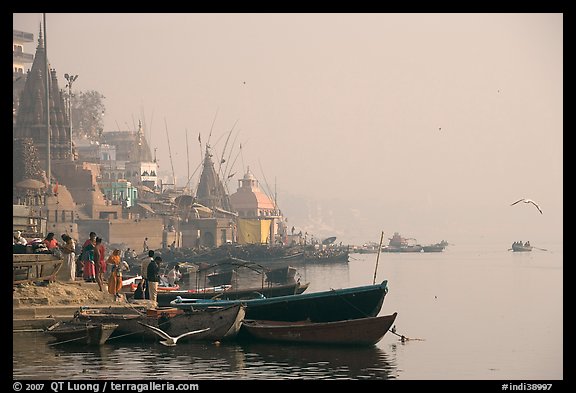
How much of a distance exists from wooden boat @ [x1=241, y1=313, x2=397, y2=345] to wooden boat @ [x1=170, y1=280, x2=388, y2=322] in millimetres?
1122

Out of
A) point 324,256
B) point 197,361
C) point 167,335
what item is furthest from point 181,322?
point 324,256

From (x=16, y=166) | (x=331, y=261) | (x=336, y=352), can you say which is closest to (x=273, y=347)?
(x=336, y=352)

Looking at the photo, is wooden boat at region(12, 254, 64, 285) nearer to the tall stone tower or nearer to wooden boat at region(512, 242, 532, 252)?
the tall stone tower

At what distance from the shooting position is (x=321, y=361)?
25.5 m

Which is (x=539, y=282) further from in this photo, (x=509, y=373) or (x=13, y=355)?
(x=13, y=355)

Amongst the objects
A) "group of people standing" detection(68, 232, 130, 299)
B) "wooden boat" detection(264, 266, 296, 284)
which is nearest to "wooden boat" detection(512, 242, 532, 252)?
"wooden boat" detection(264, 266, 296, 284)

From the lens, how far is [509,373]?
87.2 ft

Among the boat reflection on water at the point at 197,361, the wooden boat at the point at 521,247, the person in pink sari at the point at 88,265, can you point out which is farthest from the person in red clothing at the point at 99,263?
the wooden boat at the point at 521,247

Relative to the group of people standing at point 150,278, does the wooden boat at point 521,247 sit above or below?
above

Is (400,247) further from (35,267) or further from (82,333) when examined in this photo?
(82,333)

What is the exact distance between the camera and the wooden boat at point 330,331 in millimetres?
27719

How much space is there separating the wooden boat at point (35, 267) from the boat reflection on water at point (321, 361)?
616cm

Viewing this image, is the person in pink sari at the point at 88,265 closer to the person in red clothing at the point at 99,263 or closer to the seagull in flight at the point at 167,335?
the person in red clothing at the point at 99,263
